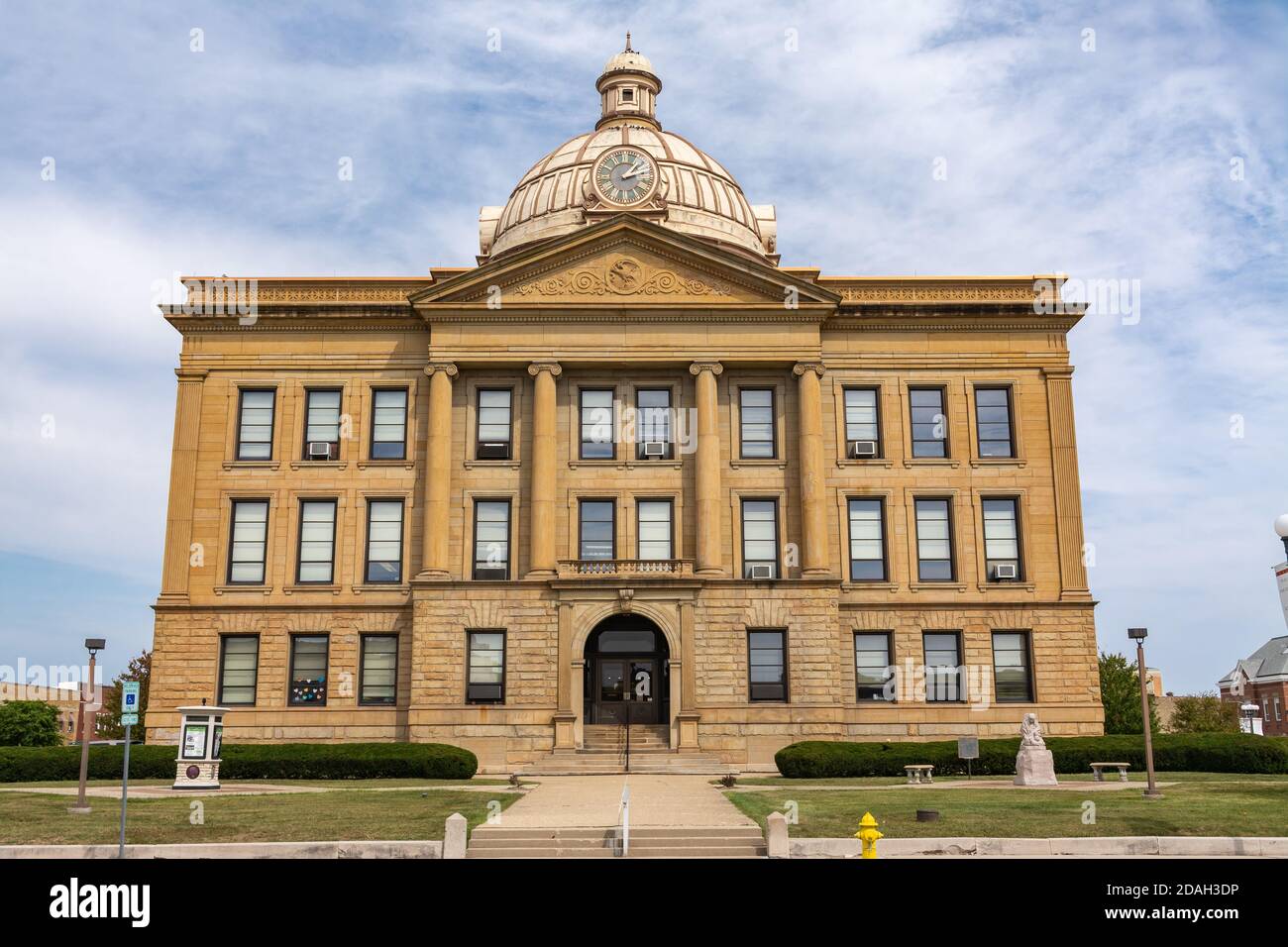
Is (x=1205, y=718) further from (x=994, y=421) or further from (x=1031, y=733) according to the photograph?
(x=1031, y=733)

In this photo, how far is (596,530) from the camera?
4331 cm

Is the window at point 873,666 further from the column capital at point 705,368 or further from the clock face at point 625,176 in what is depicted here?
the clock face at point 625,176

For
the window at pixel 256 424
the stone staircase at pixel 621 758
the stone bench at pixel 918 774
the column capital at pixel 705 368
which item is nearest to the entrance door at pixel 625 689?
the stone staircase at pixel 621 758

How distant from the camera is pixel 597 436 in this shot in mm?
44094

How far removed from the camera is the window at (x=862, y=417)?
4469 centimetres

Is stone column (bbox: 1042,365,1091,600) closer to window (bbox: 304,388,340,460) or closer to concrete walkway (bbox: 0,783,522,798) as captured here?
concrete walkway (bbox: 0,783,522,798)

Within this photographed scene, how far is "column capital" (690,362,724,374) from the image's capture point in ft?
143

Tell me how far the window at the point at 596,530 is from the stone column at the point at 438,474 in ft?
15.9

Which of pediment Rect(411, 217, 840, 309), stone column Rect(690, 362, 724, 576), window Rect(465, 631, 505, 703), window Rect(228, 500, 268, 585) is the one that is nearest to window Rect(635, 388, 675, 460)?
stone column Rect(690, 362, 724, 576)

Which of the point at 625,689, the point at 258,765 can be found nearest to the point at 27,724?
the point at 258,765

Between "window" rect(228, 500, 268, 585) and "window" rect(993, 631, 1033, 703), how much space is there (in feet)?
87.6

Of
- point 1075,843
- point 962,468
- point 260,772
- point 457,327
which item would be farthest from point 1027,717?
point 457,327

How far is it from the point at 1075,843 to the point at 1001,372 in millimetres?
28972

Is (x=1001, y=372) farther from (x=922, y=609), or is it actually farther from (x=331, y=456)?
(x=331, y=456)
